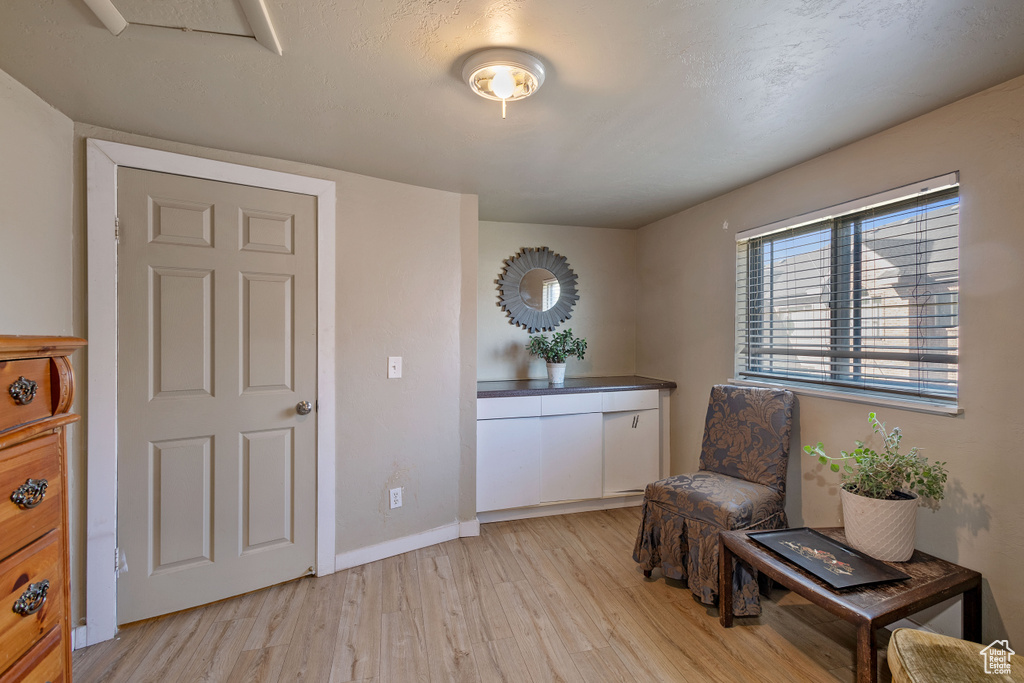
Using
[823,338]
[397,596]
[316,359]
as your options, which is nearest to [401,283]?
[316,359]

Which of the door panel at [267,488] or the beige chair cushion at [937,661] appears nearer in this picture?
the beige chair cushion at [937,661]

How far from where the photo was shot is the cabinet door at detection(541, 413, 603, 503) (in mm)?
3133

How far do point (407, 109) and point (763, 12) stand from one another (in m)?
1.22

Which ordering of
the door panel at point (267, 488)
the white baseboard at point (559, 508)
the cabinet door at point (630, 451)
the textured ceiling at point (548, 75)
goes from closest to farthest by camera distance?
the textured ceiling at point (548, 75) < the door panel at point (267, 488) < the white baseboard at point (559, 508) < the cabinet door at point (630, 451)

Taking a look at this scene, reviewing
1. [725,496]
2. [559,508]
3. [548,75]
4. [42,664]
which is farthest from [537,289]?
[42,664]

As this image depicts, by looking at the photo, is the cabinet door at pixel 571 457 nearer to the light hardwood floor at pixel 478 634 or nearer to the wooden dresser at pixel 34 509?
the light hardwood floor at pixel 478 634

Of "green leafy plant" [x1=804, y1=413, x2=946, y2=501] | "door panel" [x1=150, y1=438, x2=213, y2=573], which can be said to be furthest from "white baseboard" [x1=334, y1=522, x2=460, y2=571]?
"green leafy plant" [x1=804, y1=413, x2=946, y2=501]

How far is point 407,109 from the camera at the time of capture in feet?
5.82

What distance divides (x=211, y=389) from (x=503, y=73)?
6.15ft

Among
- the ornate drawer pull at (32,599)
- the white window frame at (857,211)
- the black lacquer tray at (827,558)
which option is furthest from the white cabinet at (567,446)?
the ornate drawer pull at (32,599)

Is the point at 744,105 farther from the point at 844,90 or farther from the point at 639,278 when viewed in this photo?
the point at 639,278

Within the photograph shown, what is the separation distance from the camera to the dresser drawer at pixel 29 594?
90cm

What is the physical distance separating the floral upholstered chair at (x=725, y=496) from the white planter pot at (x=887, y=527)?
424 mm

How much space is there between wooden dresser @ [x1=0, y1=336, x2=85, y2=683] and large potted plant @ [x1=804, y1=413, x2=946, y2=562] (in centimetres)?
239
